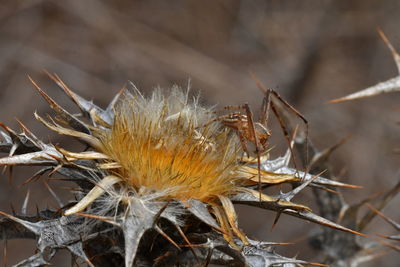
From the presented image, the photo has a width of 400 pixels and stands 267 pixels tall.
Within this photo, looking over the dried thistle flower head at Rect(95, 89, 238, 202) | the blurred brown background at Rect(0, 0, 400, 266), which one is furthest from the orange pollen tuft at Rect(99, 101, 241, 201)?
the blurred brown background at Rect(0, 0, 400, 266)

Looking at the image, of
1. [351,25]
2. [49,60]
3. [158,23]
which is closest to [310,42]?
[351,25]

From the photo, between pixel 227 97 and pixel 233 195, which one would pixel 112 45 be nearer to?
pixel 227 97

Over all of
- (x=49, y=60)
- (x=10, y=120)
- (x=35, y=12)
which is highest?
(x=35, y=12)

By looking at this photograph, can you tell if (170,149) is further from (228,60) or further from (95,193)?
(228,60)

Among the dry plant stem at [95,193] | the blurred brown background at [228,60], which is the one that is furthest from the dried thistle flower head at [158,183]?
the blurred brown background at [228,60]

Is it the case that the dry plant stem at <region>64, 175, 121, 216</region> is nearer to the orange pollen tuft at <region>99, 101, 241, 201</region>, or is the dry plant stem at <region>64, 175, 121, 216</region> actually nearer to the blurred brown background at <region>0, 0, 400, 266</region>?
the orange pollen tuft at <region>99, 101, 241, 201</region>
